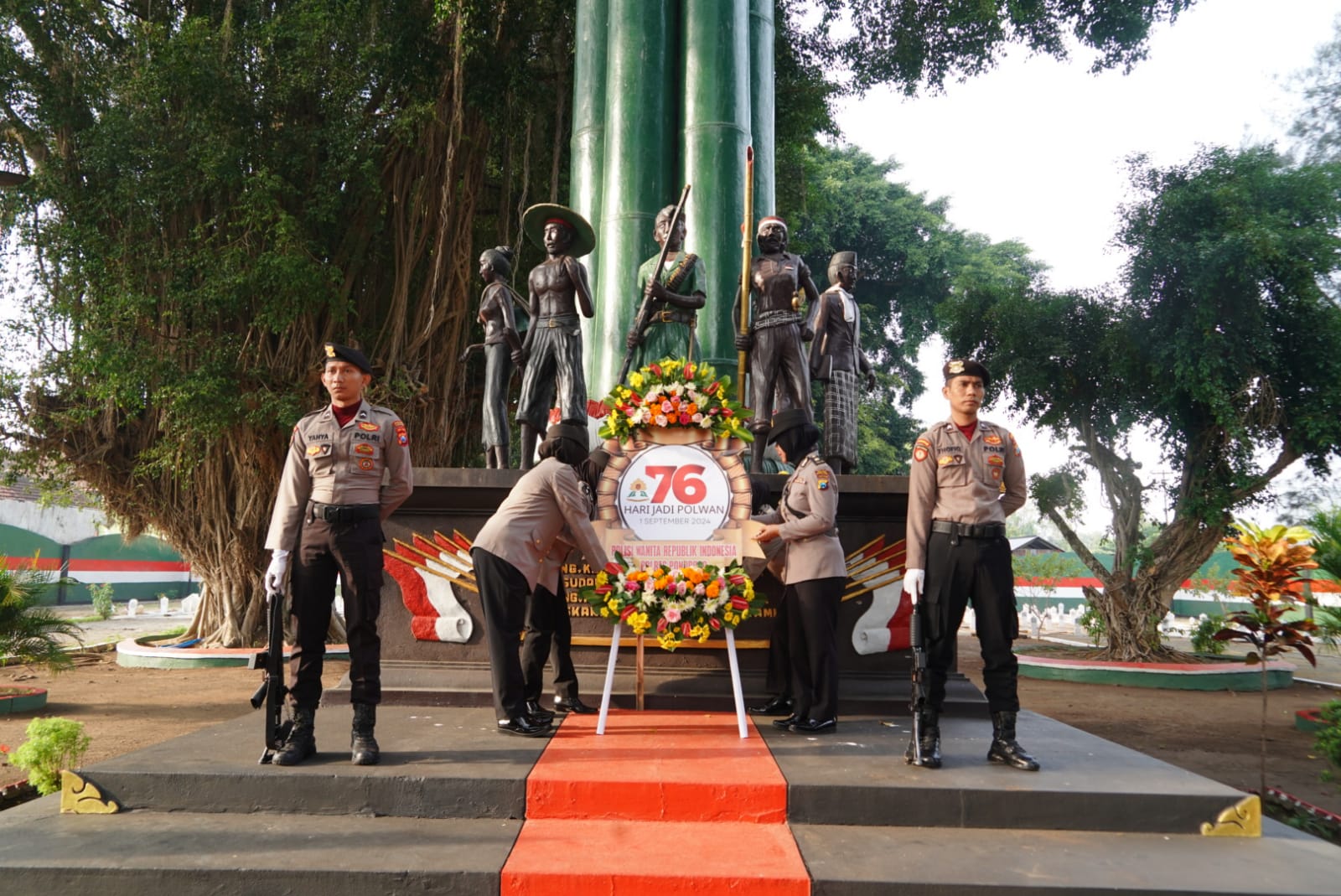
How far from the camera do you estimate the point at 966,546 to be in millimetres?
4242

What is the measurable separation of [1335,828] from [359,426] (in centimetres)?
589

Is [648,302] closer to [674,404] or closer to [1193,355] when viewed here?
[674,404]

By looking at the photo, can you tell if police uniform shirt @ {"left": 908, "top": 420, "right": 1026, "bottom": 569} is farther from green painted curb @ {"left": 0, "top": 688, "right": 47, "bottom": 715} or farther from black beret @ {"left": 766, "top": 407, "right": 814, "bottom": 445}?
green painted curb @ {"left": 0, "top": 688, "right": 47, "bottom": 715}

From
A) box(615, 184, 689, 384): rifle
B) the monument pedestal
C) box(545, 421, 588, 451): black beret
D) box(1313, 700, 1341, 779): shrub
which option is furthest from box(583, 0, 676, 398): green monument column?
box(1313, 700, 1341, 779): shrub

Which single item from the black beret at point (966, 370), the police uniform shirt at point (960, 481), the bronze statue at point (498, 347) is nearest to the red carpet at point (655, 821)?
the police uniform shirt at point (960, 481)

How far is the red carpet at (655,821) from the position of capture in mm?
3178

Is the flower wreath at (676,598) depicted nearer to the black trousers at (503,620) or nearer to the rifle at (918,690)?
the black trousers at (503,620)

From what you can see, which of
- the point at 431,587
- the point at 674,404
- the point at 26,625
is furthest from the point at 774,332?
the point at 26,625

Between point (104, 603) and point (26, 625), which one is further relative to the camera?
point (104, 603)

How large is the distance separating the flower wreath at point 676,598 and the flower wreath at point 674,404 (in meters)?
0.77

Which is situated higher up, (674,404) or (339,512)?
(674,404)

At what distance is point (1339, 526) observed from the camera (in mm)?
8180

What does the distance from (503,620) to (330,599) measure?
824mm

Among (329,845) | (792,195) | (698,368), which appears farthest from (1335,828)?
(792,195)
